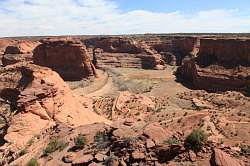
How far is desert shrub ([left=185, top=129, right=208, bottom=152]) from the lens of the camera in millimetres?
16587

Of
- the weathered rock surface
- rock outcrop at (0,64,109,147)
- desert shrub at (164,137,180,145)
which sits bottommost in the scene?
rock outcrop at (0,64,109,147)

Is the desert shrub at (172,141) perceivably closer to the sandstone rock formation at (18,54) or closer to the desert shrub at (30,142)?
the desert shrub at (30,142)

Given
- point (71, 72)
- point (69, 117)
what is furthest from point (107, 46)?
point (69, 117)

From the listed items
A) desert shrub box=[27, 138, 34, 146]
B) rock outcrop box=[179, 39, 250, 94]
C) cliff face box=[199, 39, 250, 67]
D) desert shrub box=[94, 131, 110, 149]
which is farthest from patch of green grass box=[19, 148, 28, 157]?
cliff face box=[199, 39, 250, 67]

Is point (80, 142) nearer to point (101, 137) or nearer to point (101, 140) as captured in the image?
point (101, 137)

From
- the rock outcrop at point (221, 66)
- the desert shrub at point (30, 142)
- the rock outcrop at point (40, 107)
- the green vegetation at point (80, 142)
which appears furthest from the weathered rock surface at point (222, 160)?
the rock outcrop at point (221, 66)

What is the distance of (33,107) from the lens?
30.6 metres

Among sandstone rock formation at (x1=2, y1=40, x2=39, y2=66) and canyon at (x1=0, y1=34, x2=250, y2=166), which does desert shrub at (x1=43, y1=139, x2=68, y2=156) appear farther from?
sandstone rock formation at (x1=2, y1=40, x2=39, y2=66)

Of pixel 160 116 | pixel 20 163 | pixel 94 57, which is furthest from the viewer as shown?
Result: pixel 94 57

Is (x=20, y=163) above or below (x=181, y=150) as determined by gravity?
below

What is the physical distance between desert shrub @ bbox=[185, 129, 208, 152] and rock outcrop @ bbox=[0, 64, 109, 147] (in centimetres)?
1370

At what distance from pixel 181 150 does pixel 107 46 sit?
8494cm

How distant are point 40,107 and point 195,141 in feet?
56.3

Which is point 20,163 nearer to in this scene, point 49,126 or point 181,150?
point 49,126
